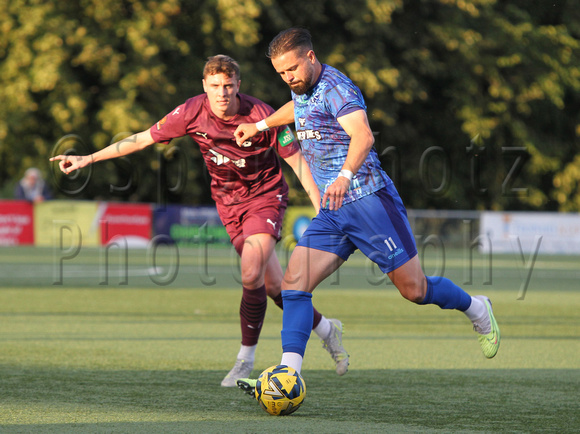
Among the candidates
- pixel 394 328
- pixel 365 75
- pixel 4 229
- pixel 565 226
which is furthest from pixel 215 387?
pixel 365 75

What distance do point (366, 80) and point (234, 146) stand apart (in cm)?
2361

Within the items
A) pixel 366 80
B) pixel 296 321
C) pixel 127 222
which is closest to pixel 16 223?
pixel 127 222

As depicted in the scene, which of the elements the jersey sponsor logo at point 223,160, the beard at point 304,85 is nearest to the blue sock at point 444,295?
the beard at point 304,85

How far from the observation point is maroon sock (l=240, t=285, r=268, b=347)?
6672mm

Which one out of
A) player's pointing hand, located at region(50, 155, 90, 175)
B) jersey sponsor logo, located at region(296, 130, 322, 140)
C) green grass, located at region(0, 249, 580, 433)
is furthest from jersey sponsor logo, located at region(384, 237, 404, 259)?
player's pointing hand, located at region(50, 155, 90, 175)

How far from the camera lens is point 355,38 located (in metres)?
31.2

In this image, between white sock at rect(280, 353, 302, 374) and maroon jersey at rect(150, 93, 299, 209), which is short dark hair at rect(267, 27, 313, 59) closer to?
maroon jersey at rect(150, 93, 299, 209)

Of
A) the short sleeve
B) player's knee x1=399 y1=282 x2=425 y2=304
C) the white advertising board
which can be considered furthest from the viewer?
the white advertising board

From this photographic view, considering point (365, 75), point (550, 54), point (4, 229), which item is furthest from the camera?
point (550, 54)

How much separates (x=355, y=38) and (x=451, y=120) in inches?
223

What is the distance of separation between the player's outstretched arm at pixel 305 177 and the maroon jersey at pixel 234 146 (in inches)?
2.5

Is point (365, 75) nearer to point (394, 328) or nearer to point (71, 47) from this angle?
point (71, 47)

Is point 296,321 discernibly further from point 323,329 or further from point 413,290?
point 323,329

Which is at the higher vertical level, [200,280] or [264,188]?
[264,188]
